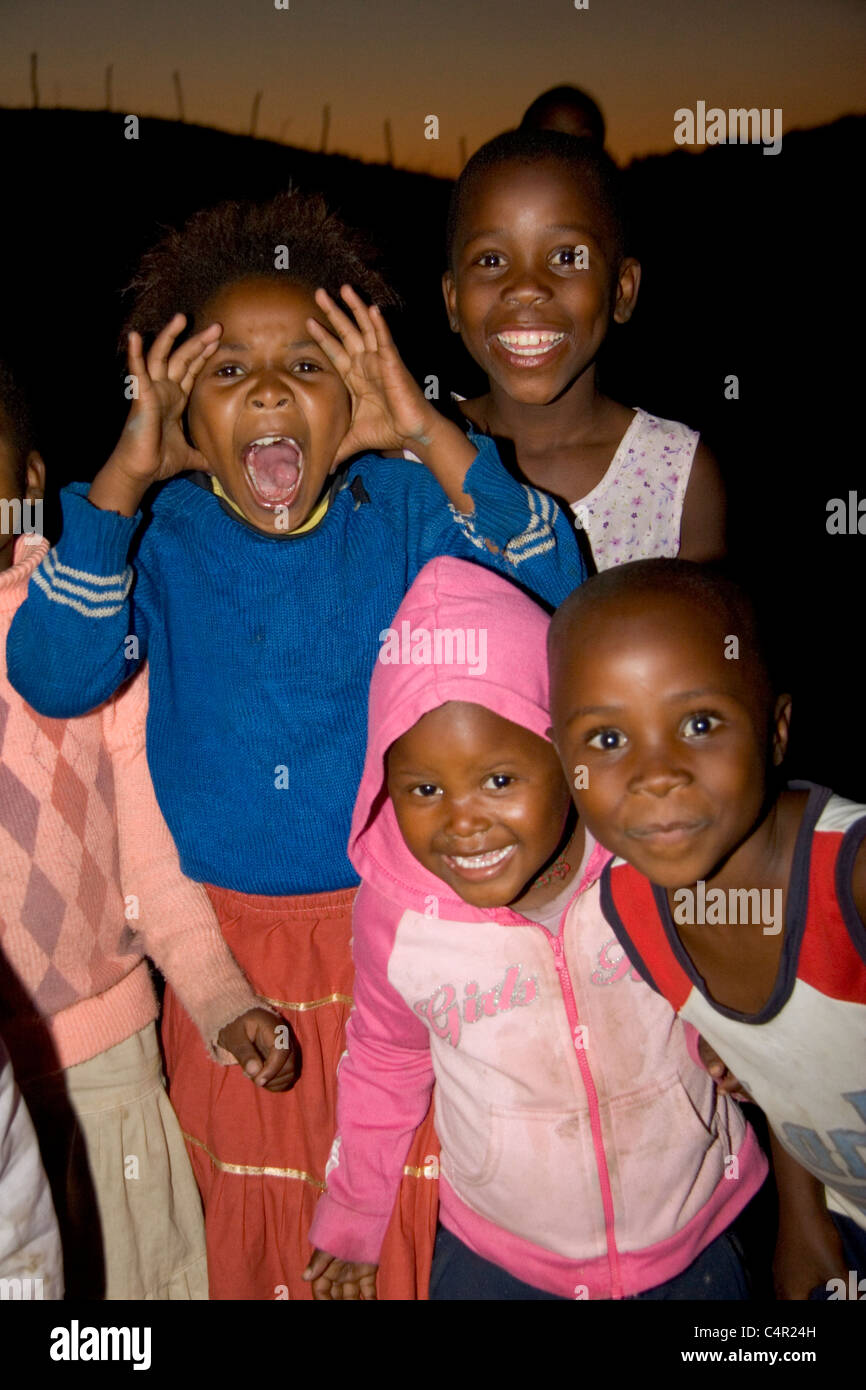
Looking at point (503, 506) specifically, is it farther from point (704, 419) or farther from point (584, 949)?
point (704, 419)

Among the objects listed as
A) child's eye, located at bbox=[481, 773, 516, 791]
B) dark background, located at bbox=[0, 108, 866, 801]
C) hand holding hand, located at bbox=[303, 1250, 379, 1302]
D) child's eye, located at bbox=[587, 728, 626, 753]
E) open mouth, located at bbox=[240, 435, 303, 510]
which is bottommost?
hand holding hand, located at bbox=[303, 1250, 379, 1302]

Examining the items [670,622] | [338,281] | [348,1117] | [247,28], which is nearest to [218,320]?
[338,281]

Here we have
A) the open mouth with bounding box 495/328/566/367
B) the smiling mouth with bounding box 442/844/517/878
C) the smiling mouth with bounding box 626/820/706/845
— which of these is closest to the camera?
the smiling mouth with bounding box 626/820/706/845

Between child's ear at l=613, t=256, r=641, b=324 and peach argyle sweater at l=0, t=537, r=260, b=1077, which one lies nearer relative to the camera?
peach argyle sweater at l=0, t=537, r=260, b=1077

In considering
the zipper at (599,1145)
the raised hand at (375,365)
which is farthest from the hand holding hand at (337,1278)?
the raised hand at (375,365)

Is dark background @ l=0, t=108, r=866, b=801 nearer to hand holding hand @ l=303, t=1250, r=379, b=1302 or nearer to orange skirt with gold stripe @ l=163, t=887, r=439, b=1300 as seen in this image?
orange skirt with gold stripe @ l=163, t=887, r=439, b=1300

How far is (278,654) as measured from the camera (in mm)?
1526

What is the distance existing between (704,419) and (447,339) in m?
1.10

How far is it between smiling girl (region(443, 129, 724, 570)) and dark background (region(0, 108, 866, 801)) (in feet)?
4.72

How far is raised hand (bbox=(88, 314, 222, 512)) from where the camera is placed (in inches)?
58.0

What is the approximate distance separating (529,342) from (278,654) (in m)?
0.77

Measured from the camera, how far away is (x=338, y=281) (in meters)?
1.73

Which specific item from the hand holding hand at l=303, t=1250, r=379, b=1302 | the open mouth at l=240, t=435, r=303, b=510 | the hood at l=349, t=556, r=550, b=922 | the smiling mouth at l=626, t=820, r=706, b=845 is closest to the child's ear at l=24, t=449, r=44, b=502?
the open mouth at l=240, t=435, r=303, b=510

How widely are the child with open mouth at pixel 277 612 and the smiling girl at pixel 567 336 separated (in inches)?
14.1
